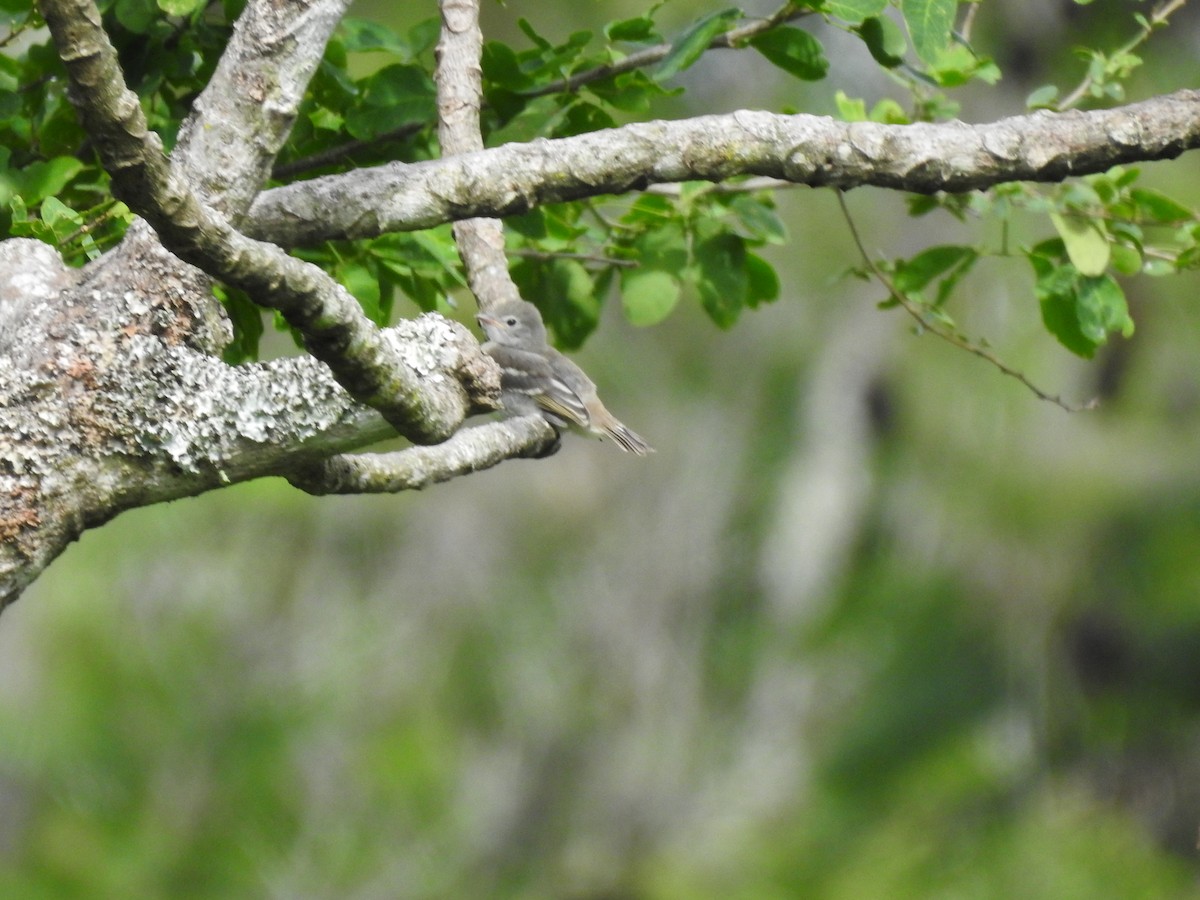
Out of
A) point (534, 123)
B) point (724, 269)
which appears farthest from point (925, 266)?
point (534, 123)

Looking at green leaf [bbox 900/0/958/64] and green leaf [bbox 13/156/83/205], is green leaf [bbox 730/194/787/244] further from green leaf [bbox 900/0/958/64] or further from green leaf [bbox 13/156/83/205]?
green leaf [bbox 13/156/83/205]

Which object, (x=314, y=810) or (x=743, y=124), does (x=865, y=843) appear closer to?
(x=314, y=810)

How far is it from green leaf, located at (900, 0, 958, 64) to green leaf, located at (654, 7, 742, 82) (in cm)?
39

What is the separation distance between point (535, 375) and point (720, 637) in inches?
188

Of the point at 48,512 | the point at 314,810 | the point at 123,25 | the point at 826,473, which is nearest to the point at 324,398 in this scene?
the point at 48,512

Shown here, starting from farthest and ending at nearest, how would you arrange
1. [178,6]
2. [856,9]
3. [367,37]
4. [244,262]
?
[367,37] < [856,9] < [178,6] < [244,262]

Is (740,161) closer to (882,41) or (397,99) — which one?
(882,41)

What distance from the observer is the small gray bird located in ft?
11.5

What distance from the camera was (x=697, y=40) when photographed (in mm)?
2725

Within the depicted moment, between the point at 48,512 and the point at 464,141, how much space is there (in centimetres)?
139

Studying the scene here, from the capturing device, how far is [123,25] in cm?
271

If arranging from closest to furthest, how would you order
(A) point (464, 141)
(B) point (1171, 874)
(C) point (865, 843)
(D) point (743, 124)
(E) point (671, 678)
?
(D) point (743, 124) < (A) point (464, 141) < (B) point (1171, 874) < (C) point (865, 843) < (E) point (671, 678)

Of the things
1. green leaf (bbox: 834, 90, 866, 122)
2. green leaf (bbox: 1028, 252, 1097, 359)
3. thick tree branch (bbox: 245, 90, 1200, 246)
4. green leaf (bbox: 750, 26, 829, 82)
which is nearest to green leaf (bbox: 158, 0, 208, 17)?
thick tree branch (bbox: 245, 90, 1200, 246)

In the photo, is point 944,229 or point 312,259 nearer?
point 312,259
